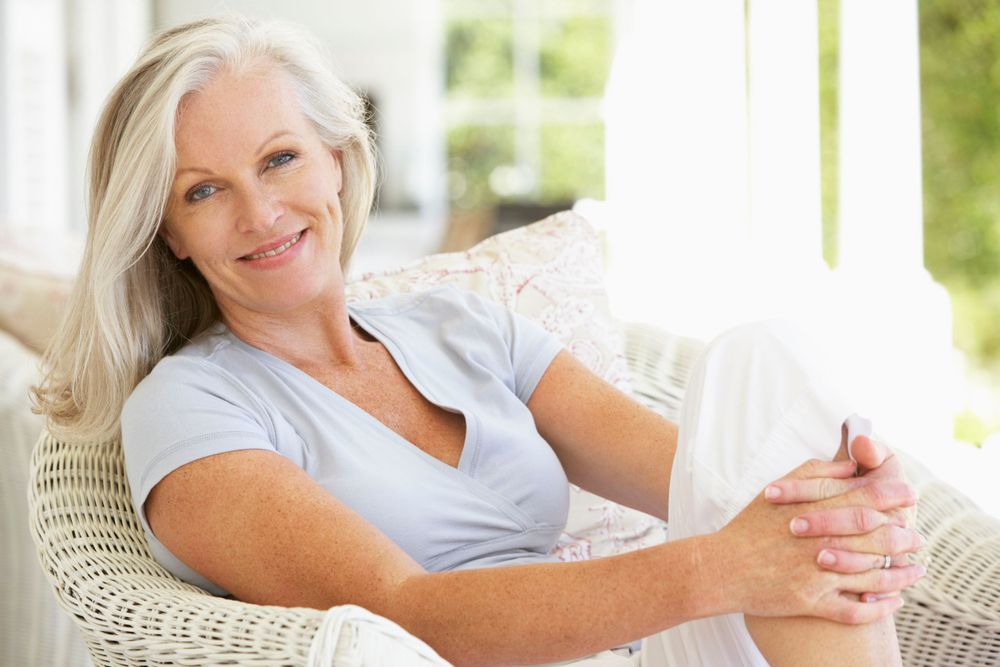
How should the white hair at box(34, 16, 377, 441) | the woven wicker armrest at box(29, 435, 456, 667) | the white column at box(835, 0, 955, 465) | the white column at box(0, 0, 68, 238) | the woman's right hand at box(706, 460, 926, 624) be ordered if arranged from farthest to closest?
the white column at box(0, 0, 68, 238) < the white column at box(835, 0, 955, 465) < the white hair at box(34, 16, 377, 441) < the woman's right hand at box(706, 460, 926, 624) < the woven wicker armrest at box(29, 435, 456, 667)

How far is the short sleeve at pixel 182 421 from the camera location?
1363mm

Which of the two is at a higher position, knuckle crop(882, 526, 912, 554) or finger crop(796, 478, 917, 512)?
finger crop(796, 478, 917, 512)

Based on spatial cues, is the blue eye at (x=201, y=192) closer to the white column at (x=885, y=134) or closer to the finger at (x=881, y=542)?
the finger at (x=881, y=542)

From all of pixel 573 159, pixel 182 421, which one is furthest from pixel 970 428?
pixel 182 421

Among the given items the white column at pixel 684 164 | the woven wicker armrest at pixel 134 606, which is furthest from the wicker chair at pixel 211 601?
the white column at pixel 684 164

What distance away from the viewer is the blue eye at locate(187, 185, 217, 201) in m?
1.56

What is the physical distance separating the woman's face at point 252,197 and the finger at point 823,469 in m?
0.71

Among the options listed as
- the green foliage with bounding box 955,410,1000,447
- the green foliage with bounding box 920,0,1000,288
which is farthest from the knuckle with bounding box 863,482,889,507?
the green foliage with bounding box 920,0,1000,288

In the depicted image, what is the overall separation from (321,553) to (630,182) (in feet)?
23.3

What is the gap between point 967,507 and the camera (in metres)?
1.78

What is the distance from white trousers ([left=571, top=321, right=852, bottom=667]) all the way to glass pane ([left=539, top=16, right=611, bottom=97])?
10.3 metres

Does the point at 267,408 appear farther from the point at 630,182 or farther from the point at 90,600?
the point at 630,182

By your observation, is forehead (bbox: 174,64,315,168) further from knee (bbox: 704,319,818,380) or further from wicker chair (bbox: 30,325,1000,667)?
knee (bbox: 704,319,818,380)

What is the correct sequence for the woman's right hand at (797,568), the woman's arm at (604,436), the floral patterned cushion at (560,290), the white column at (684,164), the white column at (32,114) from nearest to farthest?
1. the woman's right hand at (797,568)
2. the woman's arm at (604,436)
3. the floral patterned cushion at (560,290)
4. the white column at (32,114)
5. the white column at (684,164)
